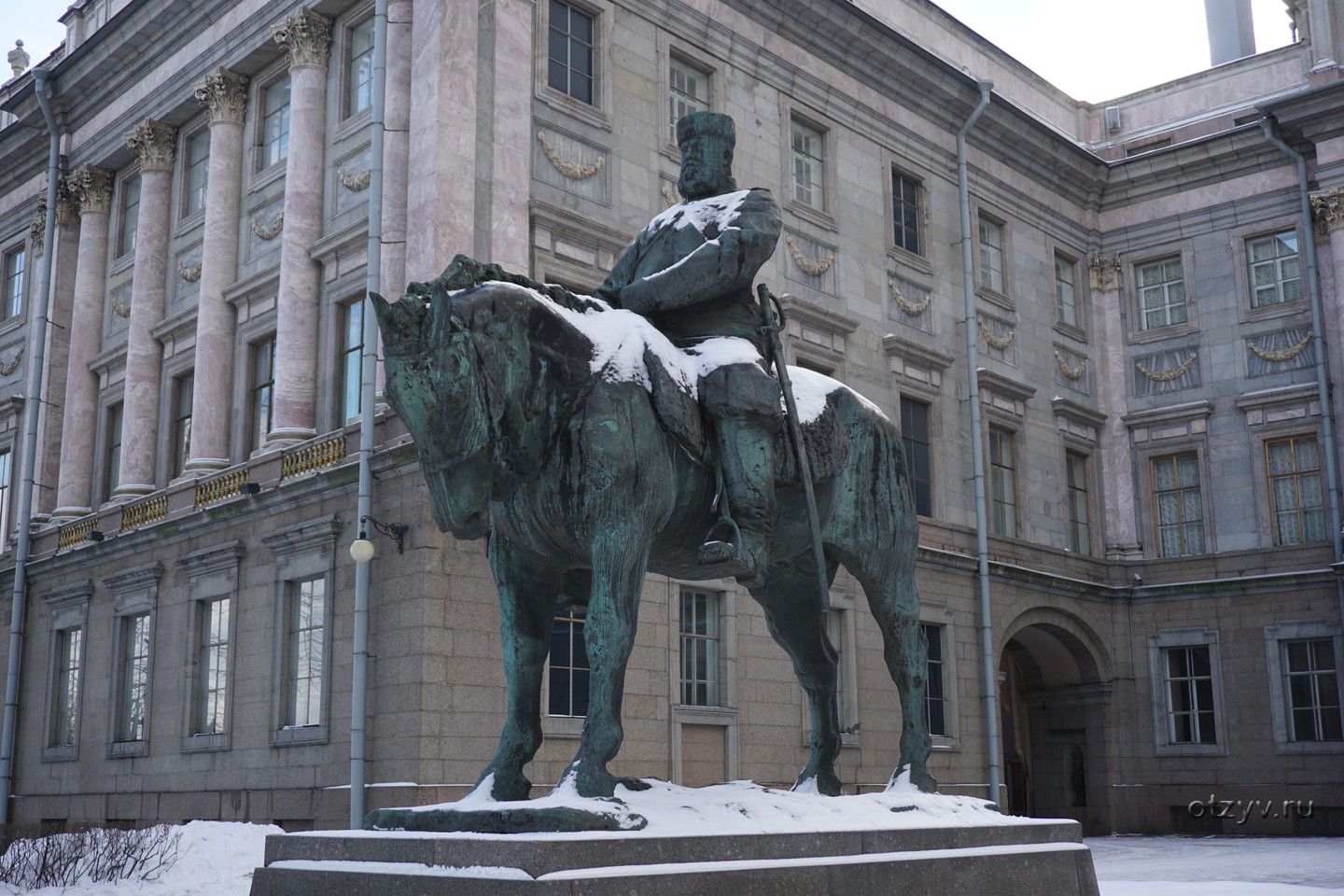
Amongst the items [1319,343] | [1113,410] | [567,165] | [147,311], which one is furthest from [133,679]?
[1319,343]

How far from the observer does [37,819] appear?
23.0 metres

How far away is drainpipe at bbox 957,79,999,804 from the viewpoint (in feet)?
80.3

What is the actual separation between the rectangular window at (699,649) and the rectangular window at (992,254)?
1043cm

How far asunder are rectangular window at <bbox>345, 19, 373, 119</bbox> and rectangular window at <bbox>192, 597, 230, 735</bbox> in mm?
7567

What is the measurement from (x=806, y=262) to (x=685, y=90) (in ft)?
11.1

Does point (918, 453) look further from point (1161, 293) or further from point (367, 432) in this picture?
point (367, 432)

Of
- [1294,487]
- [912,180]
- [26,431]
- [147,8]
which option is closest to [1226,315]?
A: [1294,487]

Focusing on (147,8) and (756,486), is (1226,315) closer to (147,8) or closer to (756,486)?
(147,8)

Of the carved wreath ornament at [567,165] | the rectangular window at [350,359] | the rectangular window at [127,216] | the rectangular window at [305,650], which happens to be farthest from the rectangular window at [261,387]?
the carved wreath ornament at [567,165]

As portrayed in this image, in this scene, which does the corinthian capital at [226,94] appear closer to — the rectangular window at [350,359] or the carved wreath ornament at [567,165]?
the rectangular window at [350,359]

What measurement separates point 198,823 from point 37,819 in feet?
26.9

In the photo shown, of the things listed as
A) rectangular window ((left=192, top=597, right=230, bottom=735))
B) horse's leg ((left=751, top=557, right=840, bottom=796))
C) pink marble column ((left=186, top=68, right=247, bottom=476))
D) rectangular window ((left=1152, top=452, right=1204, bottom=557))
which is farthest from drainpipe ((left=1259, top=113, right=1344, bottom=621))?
horse's leg ((left=751, top=557, right=840, bottom=796))

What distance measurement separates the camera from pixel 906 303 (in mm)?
25016

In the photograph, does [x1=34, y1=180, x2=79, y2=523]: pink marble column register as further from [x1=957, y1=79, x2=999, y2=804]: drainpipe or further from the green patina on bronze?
the green patina on bronze
